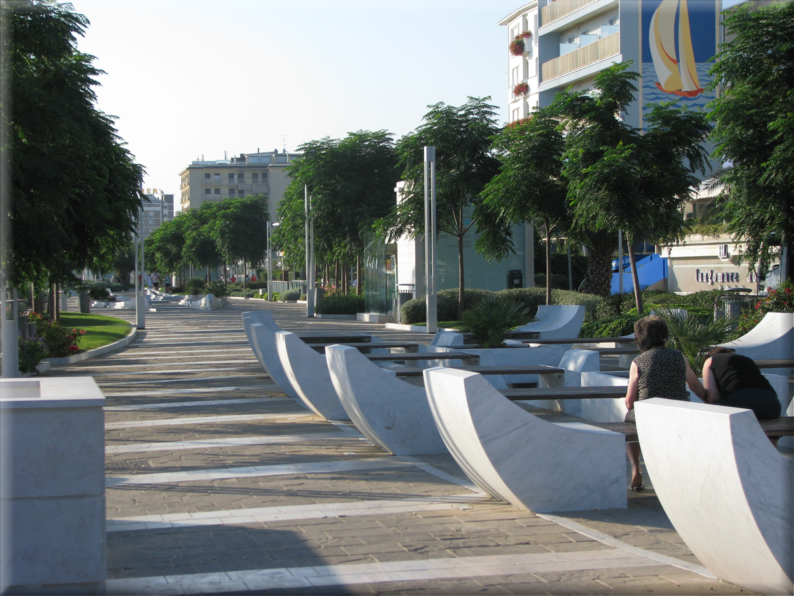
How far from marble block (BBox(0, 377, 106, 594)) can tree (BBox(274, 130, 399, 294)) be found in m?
36.7

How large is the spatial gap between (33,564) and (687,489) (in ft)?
10.3

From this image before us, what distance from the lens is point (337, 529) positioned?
17.4 ft

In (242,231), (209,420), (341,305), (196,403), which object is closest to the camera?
(209,420)

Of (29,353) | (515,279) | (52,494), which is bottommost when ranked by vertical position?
(29,353)

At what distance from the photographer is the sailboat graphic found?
143 ft

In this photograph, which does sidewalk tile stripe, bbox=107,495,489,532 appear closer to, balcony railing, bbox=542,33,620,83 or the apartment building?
balcony railing, bbox=542,33,620,83

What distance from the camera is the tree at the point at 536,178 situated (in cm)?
2347

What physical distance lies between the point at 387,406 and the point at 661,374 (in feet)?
8.42

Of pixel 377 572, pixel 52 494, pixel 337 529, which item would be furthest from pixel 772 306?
pixel 52 494

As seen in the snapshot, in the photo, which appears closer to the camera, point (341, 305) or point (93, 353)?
point (93, 353)

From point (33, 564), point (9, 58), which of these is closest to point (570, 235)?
point (9, 58)

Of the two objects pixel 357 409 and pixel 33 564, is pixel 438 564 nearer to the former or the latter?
pixel 33 564

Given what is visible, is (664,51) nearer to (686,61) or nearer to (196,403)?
(686,61)

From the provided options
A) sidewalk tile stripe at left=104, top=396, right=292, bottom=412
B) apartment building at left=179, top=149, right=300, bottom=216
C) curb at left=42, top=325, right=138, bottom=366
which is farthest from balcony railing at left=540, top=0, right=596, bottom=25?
apartment building at left=179, top=149, right=300, bottom=216
